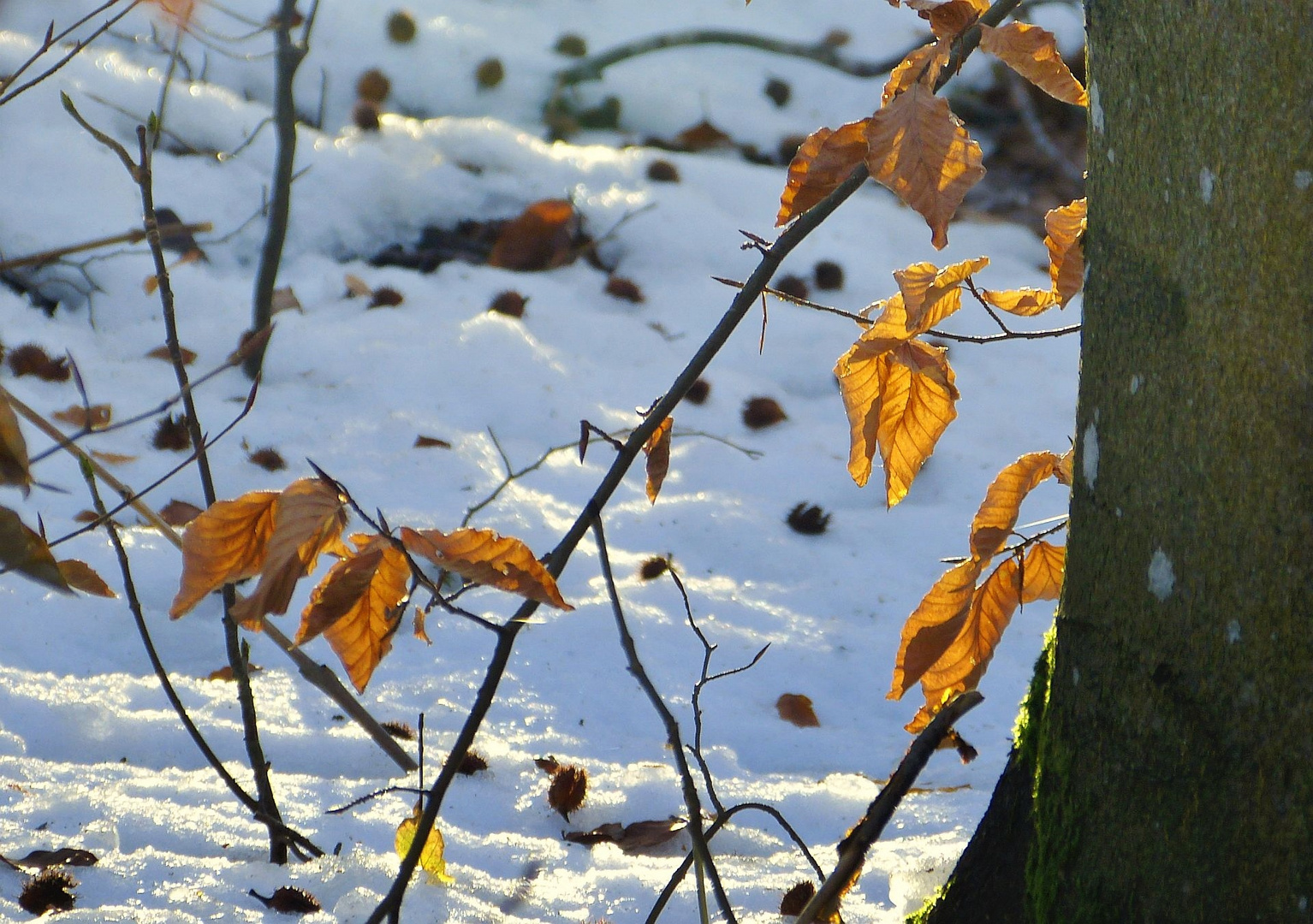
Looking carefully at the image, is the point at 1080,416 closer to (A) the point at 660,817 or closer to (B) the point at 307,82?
(A) the point at 660,817

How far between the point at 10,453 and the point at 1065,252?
34.4 inches

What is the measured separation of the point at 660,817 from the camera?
1.83 m

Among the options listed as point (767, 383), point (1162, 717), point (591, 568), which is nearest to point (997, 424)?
point (767, 383)

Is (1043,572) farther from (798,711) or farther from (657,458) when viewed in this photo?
(798,711)

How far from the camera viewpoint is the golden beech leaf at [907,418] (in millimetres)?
1204

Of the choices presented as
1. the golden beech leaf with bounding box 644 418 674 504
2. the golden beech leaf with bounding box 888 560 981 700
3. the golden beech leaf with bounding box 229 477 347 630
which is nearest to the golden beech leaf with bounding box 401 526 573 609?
the golden beech leaf with bounding box 229 477 347 630

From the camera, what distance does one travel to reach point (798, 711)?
2.20 metres

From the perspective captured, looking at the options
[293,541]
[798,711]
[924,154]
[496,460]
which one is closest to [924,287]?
[924,154]

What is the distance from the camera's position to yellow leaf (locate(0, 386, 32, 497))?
74 cm

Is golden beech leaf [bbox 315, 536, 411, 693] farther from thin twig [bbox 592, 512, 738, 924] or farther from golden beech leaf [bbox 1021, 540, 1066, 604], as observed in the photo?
golden beech leaf [bbox 1021, 540, 1066, 604]

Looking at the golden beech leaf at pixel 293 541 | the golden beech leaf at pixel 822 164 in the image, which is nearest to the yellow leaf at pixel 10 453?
the golden beech leaf at pixel 293 541

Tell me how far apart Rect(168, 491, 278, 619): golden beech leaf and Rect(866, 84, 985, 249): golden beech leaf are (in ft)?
2.01

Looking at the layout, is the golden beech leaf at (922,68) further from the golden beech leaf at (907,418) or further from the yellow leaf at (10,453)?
the yellow leaf at (10,453)

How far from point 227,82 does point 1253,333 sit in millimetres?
4459
